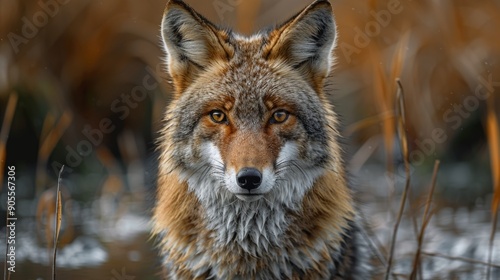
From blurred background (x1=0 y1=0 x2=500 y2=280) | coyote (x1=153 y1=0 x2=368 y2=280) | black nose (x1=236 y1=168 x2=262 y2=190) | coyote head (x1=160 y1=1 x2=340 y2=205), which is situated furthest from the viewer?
blurred background (x1=0 y1=0 x2=500 y2=280)

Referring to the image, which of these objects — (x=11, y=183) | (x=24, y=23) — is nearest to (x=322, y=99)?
(x=11, y=183)

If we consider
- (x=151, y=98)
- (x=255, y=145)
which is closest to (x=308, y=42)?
(x=255, y=145)

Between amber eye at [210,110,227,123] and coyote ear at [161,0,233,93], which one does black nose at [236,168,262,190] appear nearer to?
amber eye at [210,110,227,123]

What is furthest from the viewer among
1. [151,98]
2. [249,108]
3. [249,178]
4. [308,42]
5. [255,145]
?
[151,98]

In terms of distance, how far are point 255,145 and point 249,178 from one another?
9.8 inches

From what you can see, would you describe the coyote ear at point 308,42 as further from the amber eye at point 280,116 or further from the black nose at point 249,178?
the black nose at point 249,178

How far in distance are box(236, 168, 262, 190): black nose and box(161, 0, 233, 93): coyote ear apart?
40.4 inches

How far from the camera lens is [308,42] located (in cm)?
525

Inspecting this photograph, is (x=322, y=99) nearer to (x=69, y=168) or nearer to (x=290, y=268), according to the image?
(x=290, y=268)

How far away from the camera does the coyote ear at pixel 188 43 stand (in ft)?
16.8

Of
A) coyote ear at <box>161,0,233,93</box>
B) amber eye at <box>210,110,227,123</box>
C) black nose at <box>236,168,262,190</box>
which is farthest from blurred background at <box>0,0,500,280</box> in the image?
black nose at <box>236,168,262,190</box>

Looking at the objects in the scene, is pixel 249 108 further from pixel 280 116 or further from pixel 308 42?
pixel 308 42

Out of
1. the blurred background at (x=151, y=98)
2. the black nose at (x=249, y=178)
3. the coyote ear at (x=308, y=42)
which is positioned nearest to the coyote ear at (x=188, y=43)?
the coyote ear at (x=308, y=42)

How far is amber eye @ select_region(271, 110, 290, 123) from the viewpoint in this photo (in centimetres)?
488
